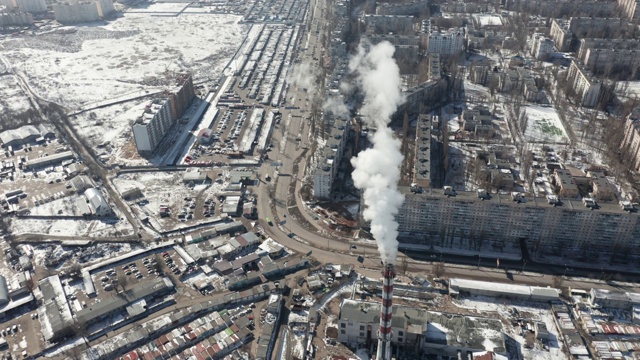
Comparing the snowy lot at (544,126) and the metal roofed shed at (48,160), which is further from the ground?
the snowy lot at (544,126)

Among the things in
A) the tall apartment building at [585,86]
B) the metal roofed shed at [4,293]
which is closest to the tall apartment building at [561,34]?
the tall apartment building at [585,86]

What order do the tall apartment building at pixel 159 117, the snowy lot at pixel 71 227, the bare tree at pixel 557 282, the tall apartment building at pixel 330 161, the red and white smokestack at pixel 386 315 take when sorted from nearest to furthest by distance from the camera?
1. the red and white smokestack at pixel 386 315
2. the bare tree at pixel 557 282
3. the snowy lot at pixel 71 227
4. the tall apartment building at pixel 330 161
5. the tall apartment building at pixel 159 117

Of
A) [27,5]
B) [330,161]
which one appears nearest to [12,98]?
[27,5]

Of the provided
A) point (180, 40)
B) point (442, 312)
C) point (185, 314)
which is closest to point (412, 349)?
point (442, 312)

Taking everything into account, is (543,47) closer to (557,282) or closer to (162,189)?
(557,282)

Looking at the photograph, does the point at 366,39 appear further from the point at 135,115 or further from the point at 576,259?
the point at 576,259

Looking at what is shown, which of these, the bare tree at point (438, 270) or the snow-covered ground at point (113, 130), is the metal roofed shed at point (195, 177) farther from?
the bare tree at point (438, 270)

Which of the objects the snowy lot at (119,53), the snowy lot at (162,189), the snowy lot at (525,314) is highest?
the snowy lot at (119,53)
